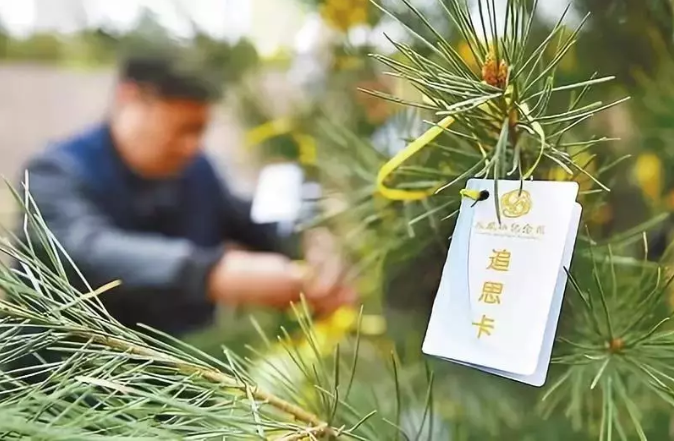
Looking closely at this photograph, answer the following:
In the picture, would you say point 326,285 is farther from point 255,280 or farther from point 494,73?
point 494,73

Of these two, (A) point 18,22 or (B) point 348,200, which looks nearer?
(B) point 348,200

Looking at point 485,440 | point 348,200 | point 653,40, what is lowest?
point 485,440

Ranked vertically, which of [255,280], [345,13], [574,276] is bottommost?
[255,280]

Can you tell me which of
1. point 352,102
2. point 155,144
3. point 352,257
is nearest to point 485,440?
point 352,257

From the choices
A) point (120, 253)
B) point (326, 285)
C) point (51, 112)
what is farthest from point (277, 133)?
point (51, 112)

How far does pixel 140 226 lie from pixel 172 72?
198 mm

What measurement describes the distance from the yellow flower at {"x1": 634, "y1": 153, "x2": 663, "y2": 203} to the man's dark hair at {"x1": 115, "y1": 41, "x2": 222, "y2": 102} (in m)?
0.52

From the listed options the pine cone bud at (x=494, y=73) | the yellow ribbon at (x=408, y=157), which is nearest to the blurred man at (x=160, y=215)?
the yellow ribbon at (x=408, y=157)

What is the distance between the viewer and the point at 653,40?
0.42 m

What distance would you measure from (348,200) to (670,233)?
0.63 feet

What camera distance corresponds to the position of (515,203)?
10.2 inches

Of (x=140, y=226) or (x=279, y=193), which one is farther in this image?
(x=140, y=226)

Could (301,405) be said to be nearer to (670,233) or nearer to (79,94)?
(670,233)

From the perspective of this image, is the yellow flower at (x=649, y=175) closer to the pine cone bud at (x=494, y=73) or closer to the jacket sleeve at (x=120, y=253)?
the pine cone bud at (x=494, y=73)
